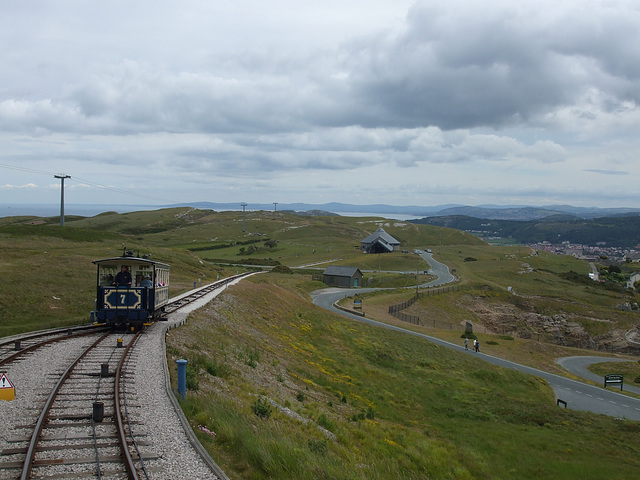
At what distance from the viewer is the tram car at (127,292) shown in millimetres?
24547

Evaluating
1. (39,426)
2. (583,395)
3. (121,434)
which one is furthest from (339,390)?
(583,395)

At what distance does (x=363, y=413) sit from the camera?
21031mm

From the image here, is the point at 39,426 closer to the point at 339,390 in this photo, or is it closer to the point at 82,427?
the point at 82,427

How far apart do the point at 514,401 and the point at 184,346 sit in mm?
21649

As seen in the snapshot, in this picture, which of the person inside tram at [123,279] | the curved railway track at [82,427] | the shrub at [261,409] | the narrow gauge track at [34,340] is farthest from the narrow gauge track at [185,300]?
the shrub at [261,409]

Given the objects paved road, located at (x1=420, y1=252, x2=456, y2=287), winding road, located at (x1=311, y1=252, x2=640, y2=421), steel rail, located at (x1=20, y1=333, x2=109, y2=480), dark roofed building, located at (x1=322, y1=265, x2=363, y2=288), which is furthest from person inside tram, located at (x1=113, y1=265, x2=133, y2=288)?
paved road, located at (x1=420, y1=252, x2=456, y2=287)

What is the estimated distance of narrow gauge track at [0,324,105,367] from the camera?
18.4 metres

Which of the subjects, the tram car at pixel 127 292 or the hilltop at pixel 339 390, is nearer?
the hilltop at pixel 339 390

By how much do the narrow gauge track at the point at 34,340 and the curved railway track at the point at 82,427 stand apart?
129 mm

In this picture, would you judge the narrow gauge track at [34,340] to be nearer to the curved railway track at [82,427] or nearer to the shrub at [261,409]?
the curved railway track at [82,427]

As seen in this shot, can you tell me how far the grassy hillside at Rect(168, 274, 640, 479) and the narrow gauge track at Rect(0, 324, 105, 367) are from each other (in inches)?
198

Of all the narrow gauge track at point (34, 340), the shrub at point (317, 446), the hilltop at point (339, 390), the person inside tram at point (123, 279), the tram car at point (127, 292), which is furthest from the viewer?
the person inside tram at point (123, 279)

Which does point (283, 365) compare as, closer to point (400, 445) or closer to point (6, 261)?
point (400, 445)

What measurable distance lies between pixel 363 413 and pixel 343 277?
227 feet
